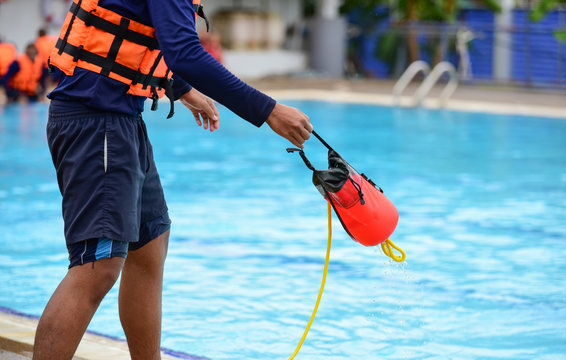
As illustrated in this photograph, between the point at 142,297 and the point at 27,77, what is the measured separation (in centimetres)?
1534

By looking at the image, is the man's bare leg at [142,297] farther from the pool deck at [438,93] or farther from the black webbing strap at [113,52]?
the pool deck at [438,93]

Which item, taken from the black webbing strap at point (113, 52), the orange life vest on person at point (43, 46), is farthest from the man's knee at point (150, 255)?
the orange life vest on person at point (43, 46)

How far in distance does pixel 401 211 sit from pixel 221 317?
3.48m

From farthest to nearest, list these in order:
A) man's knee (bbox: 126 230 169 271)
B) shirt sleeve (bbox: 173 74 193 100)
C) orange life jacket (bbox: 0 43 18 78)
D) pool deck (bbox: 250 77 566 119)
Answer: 1. pool deck (bbox: 250 77 566 119)
2. orange life jacket (bbox: 0 43 18 78)
3. shirt sleeve (bbox: 173 74 193 100)
4. man's knee (bbox: 126 230 169 271)

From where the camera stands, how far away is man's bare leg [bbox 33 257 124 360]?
2.82 m

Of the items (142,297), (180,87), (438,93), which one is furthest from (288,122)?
(438,93)

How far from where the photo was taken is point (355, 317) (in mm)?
4992

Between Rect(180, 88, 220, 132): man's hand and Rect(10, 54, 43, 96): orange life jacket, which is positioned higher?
Rect(180, 88, 220, 132): man's hand

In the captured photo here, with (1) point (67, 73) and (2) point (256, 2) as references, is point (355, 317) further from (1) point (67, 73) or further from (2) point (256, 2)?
(2) point (256, 2)

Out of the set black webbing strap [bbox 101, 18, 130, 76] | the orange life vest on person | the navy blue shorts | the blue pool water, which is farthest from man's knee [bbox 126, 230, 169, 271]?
the orange life vest on person

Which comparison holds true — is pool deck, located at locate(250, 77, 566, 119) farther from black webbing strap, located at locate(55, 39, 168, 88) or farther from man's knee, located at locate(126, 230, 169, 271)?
black webbing strap, located at locate(55, 39, 168, 88)

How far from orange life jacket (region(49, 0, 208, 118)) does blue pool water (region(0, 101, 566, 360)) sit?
5.89ft

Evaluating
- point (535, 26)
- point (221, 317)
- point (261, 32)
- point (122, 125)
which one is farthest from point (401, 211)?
point (261, 32)

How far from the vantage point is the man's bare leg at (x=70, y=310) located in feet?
9.24
